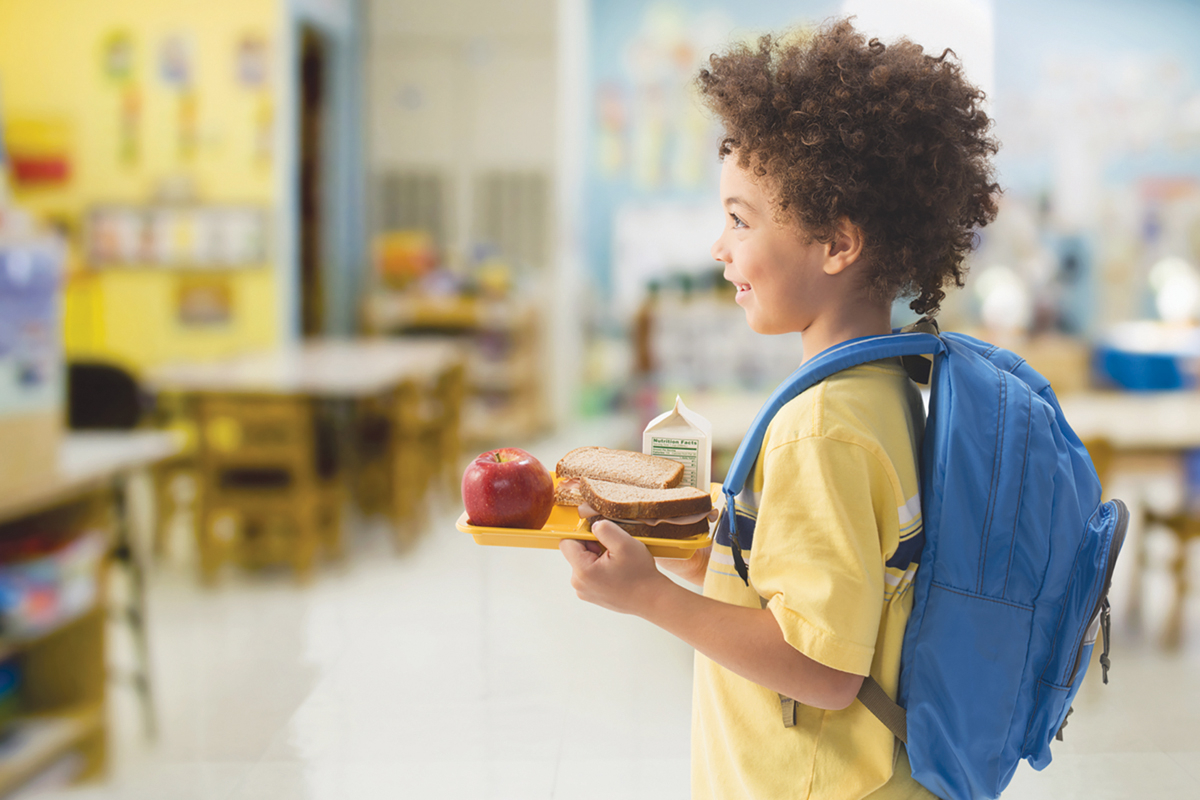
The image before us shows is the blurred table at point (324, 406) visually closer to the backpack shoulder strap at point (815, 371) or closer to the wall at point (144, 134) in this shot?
the wall at point (144, 134)

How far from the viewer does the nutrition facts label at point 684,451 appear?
709 millimetres

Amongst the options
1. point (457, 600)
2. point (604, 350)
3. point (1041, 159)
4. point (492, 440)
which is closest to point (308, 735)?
point (457, 600)

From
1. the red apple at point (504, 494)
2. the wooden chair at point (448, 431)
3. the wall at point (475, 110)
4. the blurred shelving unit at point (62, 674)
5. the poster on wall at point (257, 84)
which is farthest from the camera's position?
the wall at point (475, 110)

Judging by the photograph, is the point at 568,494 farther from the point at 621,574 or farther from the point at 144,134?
the point at 144,134

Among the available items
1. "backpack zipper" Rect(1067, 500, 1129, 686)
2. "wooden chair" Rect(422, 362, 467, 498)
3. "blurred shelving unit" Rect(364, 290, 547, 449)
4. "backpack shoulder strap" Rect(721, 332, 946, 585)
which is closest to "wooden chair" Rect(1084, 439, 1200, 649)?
"backpack zipper" Rect(1067, 500, 1129, 686)

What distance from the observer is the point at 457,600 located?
241 centimetres

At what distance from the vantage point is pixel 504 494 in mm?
646

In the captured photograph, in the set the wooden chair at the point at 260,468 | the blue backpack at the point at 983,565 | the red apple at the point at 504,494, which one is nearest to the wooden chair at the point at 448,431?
the wooden chair at the point at 260,468

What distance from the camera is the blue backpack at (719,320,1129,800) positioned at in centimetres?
57

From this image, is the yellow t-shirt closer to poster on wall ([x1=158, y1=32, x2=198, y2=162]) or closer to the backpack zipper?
the backpack zipper

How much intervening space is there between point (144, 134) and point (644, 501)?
316cm

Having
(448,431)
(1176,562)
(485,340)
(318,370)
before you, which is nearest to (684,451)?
(1176,562)

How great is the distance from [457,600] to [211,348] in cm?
160

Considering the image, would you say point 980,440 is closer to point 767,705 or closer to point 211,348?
point 767,705
